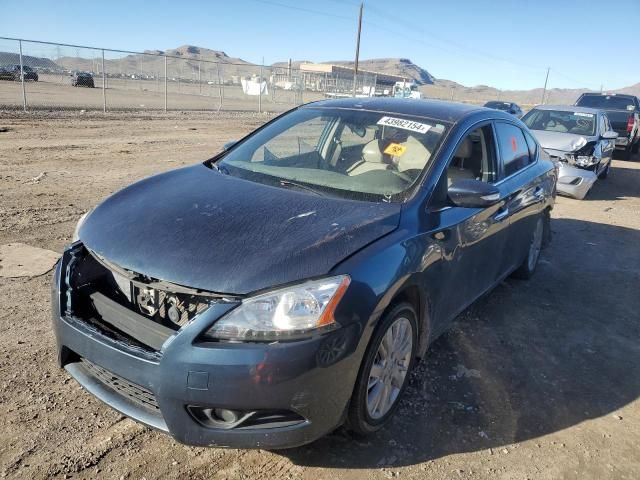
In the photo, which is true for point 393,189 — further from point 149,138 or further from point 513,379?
point 149,138

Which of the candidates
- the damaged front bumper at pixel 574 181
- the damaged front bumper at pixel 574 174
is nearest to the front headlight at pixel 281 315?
the damaged front bumper at pixel 574 174

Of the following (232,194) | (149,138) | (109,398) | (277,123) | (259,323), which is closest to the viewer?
(259,323)

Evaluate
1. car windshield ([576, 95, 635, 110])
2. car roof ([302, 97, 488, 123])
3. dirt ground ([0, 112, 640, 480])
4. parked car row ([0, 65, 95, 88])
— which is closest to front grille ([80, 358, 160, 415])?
dirt ground ([0, 112, 640, 480])

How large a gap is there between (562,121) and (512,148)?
24.6 feet

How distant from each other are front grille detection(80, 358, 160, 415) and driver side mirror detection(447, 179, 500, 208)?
194 cm

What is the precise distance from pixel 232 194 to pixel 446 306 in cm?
145

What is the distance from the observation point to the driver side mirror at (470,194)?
3074 mm

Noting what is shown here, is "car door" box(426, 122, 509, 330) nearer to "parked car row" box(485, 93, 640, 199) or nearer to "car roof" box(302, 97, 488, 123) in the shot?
"car roof" box(302, 97, 488, 123)

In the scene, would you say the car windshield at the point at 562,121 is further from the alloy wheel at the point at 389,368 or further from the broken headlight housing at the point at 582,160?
the alloy wheel at the point at 389,368

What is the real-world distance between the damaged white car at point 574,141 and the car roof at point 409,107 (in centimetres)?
628

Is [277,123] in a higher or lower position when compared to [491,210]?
→ higher

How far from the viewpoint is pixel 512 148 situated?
440cm

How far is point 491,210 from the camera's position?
3723 millimetres

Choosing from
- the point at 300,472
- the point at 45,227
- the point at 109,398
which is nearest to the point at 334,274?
the point at 300,472
